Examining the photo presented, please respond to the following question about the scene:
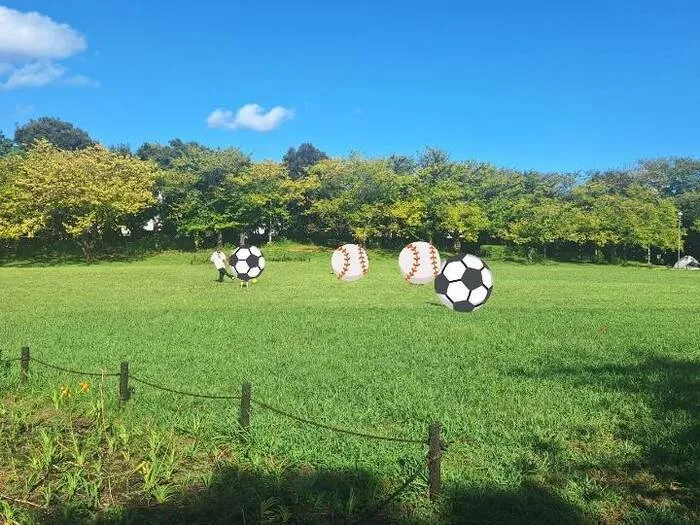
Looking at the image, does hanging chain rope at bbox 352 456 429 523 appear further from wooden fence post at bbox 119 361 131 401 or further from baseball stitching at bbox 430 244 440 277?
baseball stitching at bbox 430 244 440 277

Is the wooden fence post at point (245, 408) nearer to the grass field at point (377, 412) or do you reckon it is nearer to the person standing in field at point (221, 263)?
the grass field at point (377, 412)

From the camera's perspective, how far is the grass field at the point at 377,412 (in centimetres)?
409

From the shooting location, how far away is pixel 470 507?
13.2ft

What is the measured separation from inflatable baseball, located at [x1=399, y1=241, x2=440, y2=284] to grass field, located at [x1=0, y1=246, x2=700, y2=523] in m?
1.06

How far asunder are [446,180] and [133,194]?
23.4 m

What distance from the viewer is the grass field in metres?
4.09

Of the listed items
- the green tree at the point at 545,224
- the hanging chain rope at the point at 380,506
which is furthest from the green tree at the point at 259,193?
the hanging chain rope at the point at 380,506

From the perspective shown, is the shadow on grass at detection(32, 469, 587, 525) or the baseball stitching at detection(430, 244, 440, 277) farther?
the baseball stitching at detection(430, 244, 440, 277)

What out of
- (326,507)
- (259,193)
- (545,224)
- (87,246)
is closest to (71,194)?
(87,246)

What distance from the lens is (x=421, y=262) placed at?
12.0 meters

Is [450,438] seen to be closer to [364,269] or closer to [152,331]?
[152,331]

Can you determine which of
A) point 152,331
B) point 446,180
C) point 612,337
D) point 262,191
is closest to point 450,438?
point 612,337

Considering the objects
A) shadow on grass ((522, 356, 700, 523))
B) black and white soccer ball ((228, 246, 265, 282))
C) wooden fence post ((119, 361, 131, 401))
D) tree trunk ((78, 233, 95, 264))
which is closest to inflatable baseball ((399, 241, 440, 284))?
shadow on grass ((522, 356, 700, 523))

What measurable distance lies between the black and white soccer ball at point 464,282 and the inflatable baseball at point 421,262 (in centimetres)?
31
